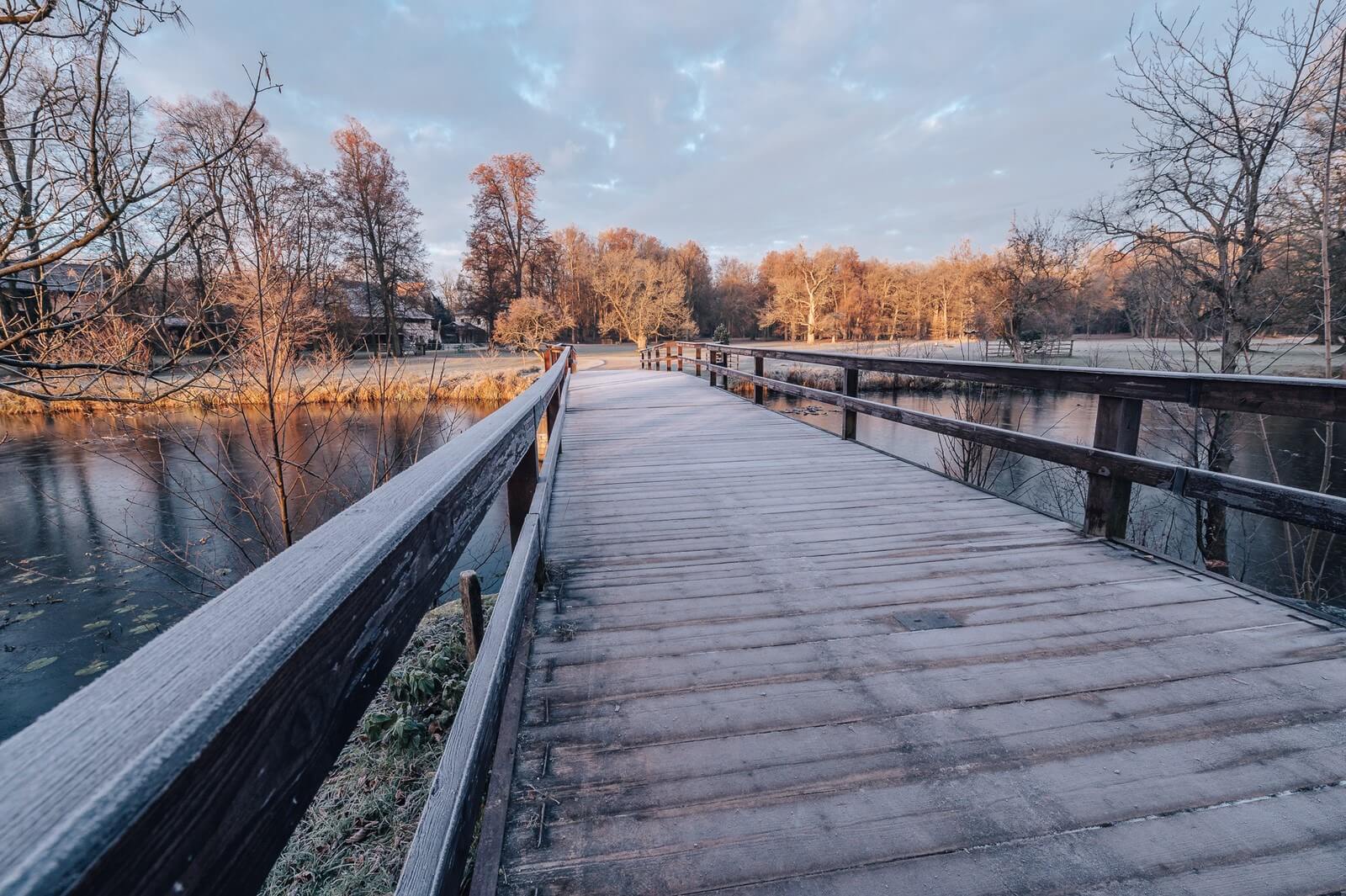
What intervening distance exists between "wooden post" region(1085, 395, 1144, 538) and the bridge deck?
121 mm

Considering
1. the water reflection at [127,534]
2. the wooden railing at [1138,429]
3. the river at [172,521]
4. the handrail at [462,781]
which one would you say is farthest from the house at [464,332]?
the handrail at [462,781]

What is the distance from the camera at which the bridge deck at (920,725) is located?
1.32 meters

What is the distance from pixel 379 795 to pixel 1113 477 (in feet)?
13.2

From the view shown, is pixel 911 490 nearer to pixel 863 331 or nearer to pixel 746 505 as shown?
pixel 746 505

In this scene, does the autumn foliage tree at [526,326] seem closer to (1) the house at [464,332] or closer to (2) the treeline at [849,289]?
(2) the treeline at [849,289]

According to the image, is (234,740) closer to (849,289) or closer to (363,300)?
(363,300)

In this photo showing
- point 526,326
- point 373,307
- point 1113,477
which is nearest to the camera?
point 1113,477

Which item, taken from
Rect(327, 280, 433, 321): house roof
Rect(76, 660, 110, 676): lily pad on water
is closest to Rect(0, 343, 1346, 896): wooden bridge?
Rect(76, 660, 110, 676): lily pad on water

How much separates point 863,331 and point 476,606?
55.7 meters

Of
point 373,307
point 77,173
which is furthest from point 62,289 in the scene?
point 373,307

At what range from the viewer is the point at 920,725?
1725mm

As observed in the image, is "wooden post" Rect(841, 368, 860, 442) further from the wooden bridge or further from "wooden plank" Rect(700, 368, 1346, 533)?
the wooden bridge

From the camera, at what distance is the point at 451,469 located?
125cm

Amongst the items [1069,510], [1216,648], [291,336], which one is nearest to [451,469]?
[1216,648]
